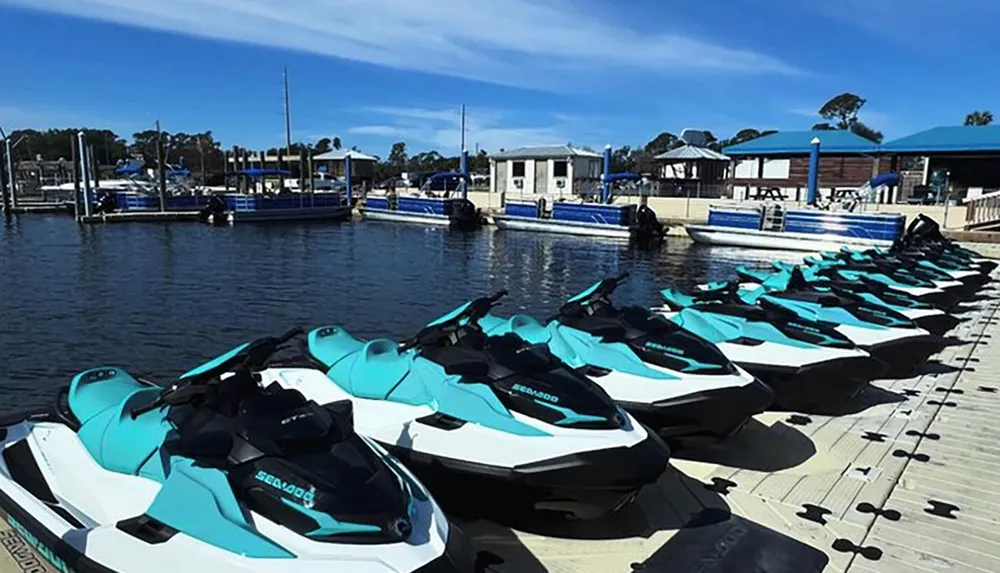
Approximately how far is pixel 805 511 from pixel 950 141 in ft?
124

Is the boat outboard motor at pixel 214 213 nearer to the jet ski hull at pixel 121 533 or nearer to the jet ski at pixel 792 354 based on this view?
the jet ski at pixel 792 354

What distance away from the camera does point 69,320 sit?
36.2ft

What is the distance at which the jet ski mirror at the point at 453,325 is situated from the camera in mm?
4199

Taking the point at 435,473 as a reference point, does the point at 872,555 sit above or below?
below

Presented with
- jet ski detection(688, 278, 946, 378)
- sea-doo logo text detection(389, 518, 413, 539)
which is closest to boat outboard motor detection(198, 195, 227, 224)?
jet ski detection(688, 278, 946, 378)

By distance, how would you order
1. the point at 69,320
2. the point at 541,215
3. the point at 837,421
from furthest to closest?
1. the point at 541,215
2. the point at 69,320
3. the point at 837,421

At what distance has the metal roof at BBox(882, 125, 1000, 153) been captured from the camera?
3222 cm

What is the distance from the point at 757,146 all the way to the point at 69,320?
122 feet

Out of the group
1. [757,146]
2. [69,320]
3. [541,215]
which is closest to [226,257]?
[69,320]

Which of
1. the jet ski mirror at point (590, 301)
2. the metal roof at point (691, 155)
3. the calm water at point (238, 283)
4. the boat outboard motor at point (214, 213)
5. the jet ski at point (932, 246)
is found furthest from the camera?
the metal roof at point (691, 155)

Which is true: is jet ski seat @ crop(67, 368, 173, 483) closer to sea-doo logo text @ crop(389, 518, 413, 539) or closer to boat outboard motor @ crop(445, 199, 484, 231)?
sea-doo logo text @ crop(389, 518, 413, 539)

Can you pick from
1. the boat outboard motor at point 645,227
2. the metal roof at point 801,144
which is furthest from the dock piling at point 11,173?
the metal roof at point 801,144

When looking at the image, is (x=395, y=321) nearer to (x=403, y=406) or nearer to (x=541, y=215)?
(x=403, y=406)

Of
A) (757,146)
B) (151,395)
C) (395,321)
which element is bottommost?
(395,321)
